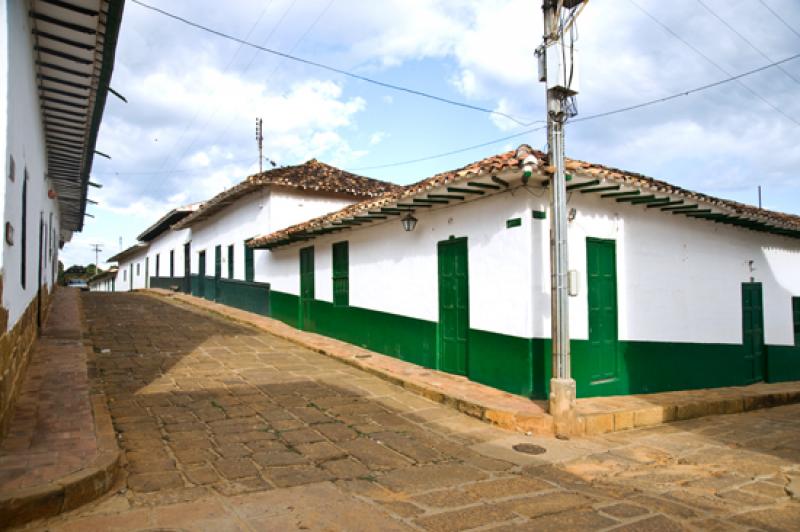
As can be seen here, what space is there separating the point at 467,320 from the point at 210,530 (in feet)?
17.0

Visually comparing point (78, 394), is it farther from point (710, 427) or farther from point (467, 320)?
point (710, 427)

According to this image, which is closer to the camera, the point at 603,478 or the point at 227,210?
the point at 603,478

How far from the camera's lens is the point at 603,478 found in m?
4.60

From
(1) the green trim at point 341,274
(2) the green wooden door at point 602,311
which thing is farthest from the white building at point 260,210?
(2) the green wooden door at point 602,311

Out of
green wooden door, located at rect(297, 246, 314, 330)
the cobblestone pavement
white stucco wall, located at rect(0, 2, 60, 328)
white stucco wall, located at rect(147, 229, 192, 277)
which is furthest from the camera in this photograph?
white stucco wall, located at rect(147, 229, 192, 277)

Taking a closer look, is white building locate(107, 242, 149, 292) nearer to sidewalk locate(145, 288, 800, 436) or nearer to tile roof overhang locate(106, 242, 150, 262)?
tile roof overhang locate(106, 242, 150, 262)

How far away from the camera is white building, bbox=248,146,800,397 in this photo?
22.6 ft

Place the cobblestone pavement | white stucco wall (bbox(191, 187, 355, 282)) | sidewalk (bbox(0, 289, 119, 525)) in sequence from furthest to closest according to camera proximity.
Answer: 1. white stucco wall (bbox(191, 187, 355, 282))
2. the cobblestone pavement
3. sidewalk (bbox(0, 289, 119, 525))

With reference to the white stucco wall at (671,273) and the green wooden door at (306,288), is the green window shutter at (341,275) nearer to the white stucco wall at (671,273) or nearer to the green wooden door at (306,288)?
the green wooden door at (306,288)

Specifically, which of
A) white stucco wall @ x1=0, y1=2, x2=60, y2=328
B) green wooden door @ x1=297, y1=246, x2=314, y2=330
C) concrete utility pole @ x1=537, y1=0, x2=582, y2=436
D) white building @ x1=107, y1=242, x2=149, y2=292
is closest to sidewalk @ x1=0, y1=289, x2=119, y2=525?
white stucco wall @ x1=0, y1=2, x2=60, y2=328

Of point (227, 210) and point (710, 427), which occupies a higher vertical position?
point (227, 210)

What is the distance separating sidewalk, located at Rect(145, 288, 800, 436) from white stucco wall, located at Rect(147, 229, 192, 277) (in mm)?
18042

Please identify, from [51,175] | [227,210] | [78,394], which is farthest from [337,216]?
[227,210]

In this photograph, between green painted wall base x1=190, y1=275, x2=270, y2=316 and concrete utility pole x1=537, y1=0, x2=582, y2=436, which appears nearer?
concrete utility pole x1=537, y1=0, x2=582, y2=436
